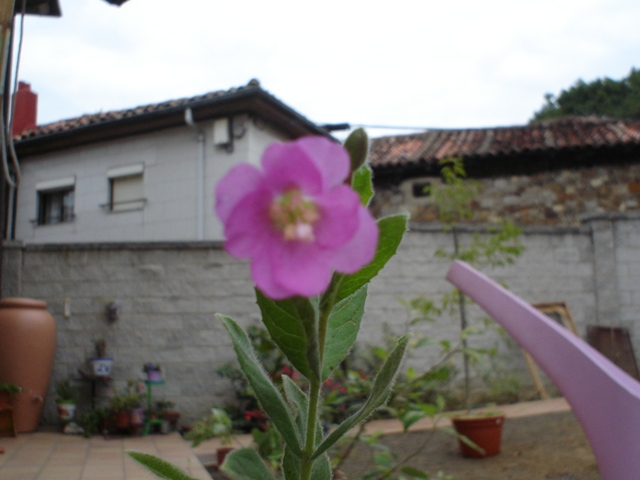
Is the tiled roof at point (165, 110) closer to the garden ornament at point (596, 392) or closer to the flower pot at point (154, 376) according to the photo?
the flower pot at point (154, 376)

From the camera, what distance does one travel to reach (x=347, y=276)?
337 millimetres

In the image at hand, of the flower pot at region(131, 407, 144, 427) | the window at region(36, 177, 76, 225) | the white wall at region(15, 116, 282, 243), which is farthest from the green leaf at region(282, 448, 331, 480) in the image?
the window at region(36, 177, 76, 225)

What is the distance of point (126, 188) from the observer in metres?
8.66

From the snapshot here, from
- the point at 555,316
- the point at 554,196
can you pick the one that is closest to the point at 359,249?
the point at 555,316

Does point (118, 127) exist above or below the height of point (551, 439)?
above

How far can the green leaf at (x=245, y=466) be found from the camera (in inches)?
14.6

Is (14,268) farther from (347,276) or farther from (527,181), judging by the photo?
(527,181)

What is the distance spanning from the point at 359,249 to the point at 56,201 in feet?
33.1

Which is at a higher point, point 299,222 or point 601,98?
point 601,98

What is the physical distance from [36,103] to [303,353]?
37.2ft

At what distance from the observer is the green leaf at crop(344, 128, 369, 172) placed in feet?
1.04

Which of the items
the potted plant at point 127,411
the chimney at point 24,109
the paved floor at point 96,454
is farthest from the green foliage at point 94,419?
the chimney at point 24,109

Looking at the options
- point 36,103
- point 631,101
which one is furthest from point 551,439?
point 631,101

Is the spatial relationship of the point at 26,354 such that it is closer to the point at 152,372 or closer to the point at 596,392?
the point at 152,372
